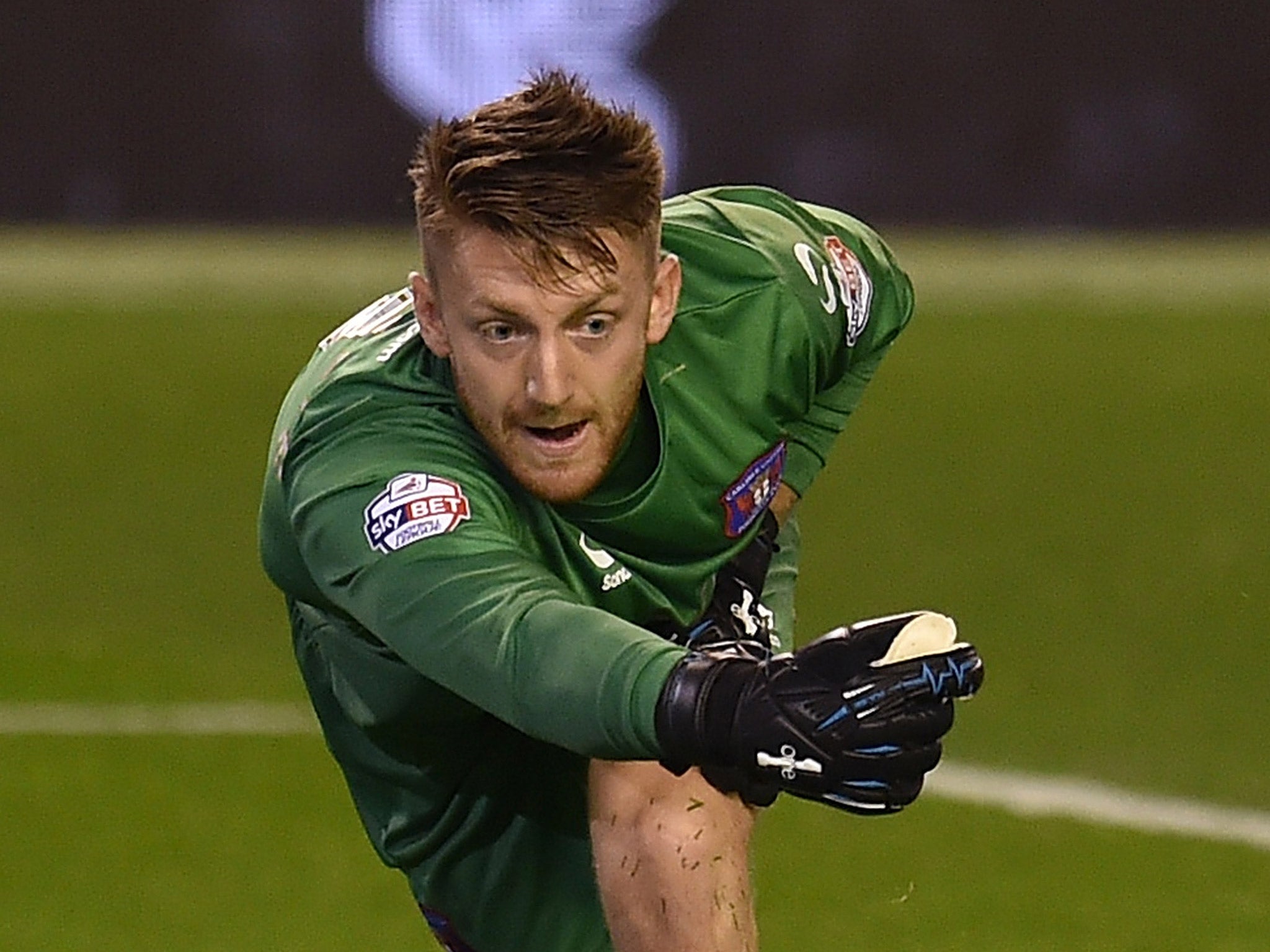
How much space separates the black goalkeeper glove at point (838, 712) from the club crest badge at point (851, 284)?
4.91ft

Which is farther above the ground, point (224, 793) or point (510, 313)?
point (510, 313)

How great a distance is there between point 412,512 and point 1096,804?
10.8 feet

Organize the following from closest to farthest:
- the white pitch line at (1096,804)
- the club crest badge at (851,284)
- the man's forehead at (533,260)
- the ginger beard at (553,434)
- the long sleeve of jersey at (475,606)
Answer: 1. the long sleeve of jersey at (475,606)
2. the man's forehead at (533,260)
3. the ginger beard at (553,434)
4. the club crest badge at (851,284)
5. the white pitch line at (1096,804)

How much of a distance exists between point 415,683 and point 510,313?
74cm

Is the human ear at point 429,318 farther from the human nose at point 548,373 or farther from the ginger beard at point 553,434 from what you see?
the human nose at point 548,373

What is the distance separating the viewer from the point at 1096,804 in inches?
263

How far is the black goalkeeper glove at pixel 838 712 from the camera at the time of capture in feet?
11.3

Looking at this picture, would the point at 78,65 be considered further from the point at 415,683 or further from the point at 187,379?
the point at 415,683

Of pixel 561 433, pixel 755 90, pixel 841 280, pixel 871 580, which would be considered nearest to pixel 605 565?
pixel 561 433

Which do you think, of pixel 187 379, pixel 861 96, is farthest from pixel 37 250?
pixel 861 96

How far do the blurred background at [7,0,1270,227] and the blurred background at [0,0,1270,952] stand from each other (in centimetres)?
2

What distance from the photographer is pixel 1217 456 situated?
1077 cm

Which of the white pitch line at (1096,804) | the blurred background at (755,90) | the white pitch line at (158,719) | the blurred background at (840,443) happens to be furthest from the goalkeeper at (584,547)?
the blurred background at (755,90)

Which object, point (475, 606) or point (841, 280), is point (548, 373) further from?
point (841, 280)
